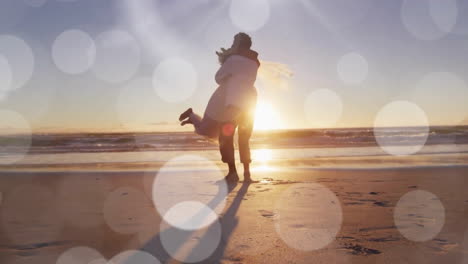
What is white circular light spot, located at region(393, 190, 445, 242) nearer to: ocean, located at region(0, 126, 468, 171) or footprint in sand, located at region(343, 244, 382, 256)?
footprint in sand, located at region(343, 244, 382, 256)

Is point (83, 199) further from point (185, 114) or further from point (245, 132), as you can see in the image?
point (245, 132)

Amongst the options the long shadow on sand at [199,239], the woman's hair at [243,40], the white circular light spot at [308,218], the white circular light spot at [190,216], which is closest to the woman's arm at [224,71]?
the woman's hair at [243,40]

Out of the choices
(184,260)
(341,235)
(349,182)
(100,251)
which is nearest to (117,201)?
(100,251)

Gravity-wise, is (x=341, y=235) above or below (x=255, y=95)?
below

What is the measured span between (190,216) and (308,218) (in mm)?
1111

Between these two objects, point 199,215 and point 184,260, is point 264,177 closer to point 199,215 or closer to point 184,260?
point 199,215

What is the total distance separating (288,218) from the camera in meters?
3.70

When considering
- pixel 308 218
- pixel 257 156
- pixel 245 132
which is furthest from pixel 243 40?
pixel 257 156

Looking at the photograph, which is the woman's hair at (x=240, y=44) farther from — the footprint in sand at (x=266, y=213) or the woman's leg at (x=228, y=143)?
the footprint in sand at (x=266, y=213)

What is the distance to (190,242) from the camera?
2.92 metres

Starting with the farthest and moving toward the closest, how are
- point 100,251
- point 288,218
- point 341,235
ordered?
point 288,218, point 341,235, point 100,251

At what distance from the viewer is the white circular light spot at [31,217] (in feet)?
10.4

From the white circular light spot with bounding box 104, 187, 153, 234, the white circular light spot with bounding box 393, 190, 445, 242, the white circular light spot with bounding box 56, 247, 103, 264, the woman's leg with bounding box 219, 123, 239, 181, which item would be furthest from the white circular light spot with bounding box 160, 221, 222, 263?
the woman's leg with bounding box 219, 123, 239, 181

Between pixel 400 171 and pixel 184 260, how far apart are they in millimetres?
6164
